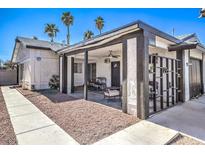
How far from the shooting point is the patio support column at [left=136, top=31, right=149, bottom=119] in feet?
15.3

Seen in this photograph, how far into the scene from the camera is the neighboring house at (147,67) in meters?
4.73

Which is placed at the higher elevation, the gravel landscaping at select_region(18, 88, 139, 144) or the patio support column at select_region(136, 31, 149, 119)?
the patio support column at select_region(136, 31, 149, 119)

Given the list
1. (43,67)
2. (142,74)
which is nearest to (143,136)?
(142,74)

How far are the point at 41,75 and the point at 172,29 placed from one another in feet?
43.8

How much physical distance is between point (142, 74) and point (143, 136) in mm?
2045

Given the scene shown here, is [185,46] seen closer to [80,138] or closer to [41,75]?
[80,138]

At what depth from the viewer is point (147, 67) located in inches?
187

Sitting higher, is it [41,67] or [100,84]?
[41,67]

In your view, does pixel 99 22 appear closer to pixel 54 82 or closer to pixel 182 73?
pixel 54 82

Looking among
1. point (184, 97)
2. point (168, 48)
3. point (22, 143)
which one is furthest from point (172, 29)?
point (22, 143)

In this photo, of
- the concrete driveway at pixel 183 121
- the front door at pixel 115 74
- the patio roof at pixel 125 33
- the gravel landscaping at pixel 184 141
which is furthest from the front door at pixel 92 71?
the gravel landscaping at pixel 184 141

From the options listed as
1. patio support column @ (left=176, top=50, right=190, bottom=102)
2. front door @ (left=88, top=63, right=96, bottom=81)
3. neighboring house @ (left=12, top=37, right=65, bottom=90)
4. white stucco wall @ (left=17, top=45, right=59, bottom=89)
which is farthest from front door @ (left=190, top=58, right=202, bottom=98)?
white stucco wall @ (left=17, top=45, right=59, bottom=89)

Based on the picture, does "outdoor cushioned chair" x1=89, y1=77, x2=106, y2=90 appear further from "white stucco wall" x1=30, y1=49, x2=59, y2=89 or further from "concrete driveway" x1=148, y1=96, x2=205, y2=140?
"concrete driveway" x1=148, y1=96, x2=205, y2=140

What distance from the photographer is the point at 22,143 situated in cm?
305
